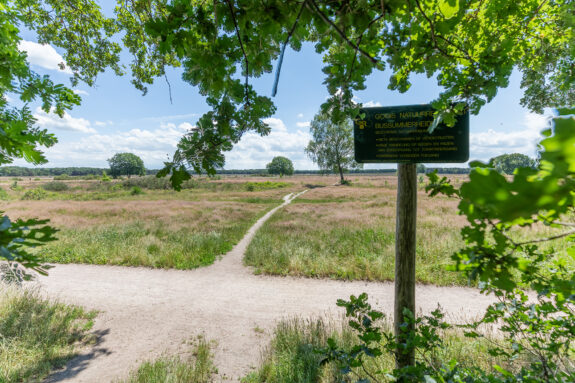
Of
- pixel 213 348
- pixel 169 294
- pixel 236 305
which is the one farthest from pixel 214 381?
pixel 169 294

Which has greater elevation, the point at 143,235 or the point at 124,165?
the point at 124,165

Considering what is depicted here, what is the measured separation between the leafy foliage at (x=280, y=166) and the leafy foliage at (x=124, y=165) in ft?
163

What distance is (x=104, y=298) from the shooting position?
621 centimetres

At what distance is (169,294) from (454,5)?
781 cm

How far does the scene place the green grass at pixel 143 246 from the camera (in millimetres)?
8828

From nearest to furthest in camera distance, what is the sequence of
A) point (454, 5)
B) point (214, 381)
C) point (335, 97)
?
point (454, 5) → point (335, 97) → point (214, 381)

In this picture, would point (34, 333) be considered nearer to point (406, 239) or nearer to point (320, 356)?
point (320, 356)

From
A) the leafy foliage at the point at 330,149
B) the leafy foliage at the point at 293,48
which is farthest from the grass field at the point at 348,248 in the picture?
the leafy foliage at the point at 330,149

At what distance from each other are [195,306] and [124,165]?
330 feet

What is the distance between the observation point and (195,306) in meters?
5.76

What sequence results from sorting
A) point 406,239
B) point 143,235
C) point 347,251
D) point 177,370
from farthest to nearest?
point 143,235 → point 347,251 → point 177,370 → point 406,239

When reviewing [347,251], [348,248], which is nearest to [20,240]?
[347,251]

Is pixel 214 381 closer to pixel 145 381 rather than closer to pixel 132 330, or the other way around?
pixel 145 381

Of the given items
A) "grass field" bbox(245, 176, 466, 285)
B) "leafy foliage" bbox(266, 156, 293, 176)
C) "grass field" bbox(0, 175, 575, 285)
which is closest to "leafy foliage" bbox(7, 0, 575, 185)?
"grass field" bbox(0, 175, 575, 285)
